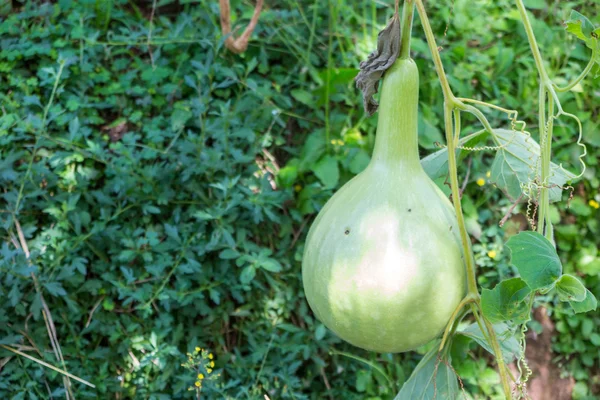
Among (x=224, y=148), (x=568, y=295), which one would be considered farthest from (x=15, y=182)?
(x=568, y=295)

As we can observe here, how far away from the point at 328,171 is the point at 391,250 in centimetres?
142

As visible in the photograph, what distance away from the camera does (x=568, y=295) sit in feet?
3.11

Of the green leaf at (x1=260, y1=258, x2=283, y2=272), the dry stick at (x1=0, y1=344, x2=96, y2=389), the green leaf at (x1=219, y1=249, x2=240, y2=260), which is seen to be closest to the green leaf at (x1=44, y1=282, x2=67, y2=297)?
the dry stick at (x1=0, y1=344, x2=96, y2=389)

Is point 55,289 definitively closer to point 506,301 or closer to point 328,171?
point 328,171

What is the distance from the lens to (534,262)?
0.93 m

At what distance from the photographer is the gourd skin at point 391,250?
1025 millimetres

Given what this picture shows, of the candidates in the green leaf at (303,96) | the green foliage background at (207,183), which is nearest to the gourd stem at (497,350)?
the green foliage background at (207,183)

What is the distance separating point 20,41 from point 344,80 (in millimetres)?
1172

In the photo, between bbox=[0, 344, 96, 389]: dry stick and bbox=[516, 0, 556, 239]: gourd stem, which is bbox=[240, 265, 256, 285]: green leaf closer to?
bbox=[0, 344, 96, 389]: dry stick

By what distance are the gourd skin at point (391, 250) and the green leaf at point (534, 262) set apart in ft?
0.43

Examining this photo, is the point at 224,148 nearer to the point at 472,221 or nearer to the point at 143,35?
the point at 143,35

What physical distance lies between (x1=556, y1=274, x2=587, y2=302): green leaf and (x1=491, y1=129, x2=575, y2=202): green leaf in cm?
28

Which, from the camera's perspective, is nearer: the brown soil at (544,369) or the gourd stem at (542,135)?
the gourd stem at (542,135)

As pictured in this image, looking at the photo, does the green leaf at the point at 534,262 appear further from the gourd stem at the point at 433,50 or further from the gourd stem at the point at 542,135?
the gourd stem at the point at 433,50
